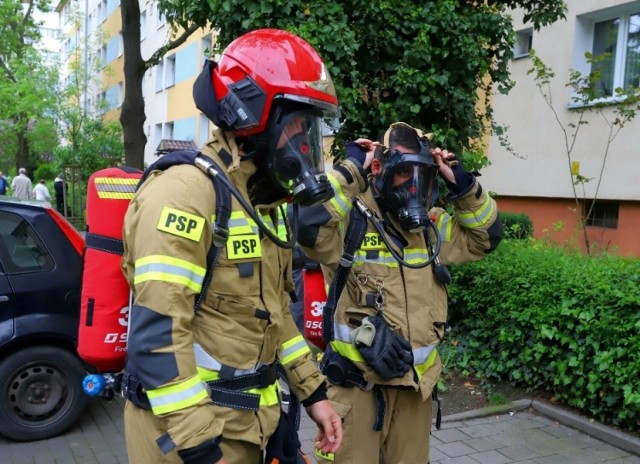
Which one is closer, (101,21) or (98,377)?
(98,377)

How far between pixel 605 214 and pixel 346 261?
9071mm

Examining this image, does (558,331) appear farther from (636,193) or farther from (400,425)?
(636,193)

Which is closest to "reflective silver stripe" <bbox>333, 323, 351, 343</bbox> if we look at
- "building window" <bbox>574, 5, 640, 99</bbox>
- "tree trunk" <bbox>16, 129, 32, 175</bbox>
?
"building window" <bbox>574, 5, 640, 99</bbox>

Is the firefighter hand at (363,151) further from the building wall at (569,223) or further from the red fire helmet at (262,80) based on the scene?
the building wall at (569,223)

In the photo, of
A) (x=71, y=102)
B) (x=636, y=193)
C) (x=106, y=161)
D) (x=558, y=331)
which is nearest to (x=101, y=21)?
(x=71, y=102)

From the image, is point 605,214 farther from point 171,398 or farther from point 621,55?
point 171,398

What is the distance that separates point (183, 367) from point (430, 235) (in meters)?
1.71

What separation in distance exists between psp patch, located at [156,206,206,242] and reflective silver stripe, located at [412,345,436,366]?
1.44 metres

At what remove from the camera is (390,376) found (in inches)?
107

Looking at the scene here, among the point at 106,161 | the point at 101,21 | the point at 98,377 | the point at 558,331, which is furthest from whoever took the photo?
the point at 101,21

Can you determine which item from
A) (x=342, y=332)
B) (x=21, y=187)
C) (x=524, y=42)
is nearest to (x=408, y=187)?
(x=342, y=332)

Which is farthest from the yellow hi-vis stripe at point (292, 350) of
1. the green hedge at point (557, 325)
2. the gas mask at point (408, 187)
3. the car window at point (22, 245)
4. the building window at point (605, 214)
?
the building window at point (605, 214)

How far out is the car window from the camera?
15.6 feet

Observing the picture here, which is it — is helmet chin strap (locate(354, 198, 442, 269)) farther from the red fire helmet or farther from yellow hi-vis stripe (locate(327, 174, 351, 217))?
the red fire helmet
